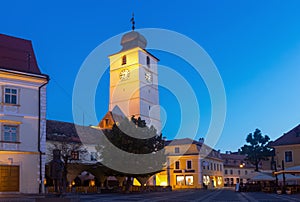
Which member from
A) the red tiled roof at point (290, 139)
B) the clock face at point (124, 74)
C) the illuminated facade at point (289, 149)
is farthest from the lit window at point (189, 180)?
the clock face at point (124, 74)

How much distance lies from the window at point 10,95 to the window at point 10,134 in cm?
183

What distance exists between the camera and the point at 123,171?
38562mm

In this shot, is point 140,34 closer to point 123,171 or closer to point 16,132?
point 123,171

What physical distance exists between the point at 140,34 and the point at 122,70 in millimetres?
8310

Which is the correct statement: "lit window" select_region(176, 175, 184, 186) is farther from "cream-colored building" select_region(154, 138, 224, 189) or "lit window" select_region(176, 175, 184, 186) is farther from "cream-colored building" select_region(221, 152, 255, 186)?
"cream-colored building" select_region(221, 152, 255, 186)

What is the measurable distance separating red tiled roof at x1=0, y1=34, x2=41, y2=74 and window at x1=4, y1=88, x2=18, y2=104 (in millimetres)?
1566

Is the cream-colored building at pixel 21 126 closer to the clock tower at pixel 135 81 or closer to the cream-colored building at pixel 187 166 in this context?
the cream-colored building at pixel 187 166

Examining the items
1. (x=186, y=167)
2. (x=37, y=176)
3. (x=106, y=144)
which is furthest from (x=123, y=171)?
(x=186, y=167)

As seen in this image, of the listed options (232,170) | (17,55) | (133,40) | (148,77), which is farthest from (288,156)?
(232,170)

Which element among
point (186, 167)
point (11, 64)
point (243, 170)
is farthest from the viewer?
point (243, 170)

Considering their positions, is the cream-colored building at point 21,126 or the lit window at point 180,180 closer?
the cream-colored building at point 21,126

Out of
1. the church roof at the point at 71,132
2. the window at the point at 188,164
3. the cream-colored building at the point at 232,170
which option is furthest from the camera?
the cream-colored building at the point at 232,170

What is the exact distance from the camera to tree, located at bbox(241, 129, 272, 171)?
71.4m

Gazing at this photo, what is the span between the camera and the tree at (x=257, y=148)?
7144 centimetres
